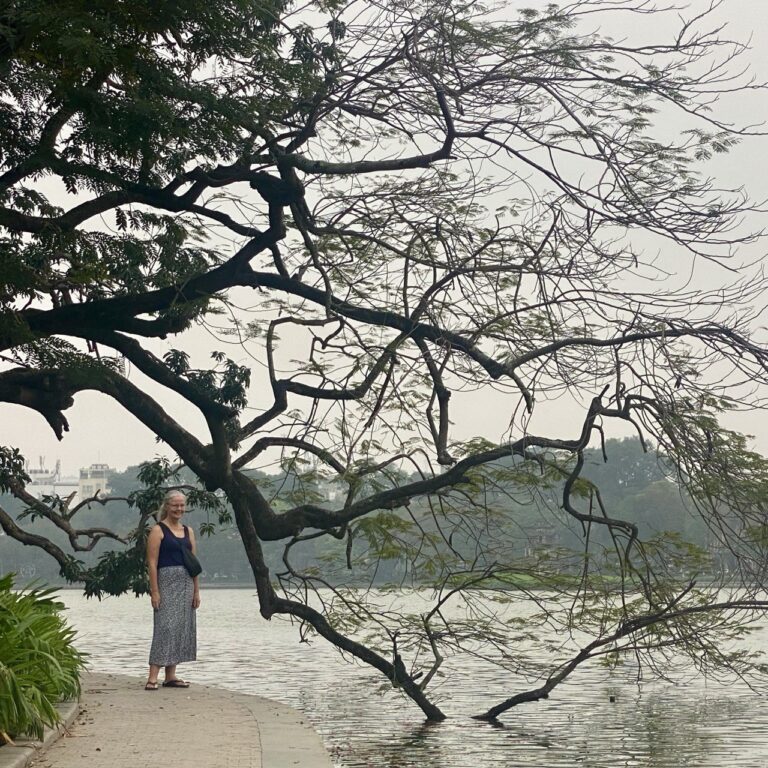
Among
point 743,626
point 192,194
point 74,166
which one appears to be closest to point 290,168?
point 192,194

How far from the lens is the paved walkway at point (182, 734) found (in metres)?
9.42

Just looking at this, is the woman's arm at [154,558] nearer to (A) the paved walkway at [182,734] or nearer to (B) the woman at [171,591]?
(B) the woman at [171,591]

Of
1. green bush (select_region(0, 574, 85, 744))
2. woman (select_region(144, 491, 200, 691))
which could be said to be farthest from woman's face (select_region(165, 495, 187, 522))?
green bush (select_region(0, 574, 85, 744))

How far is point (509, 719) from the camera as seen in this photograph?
17500 millimetres

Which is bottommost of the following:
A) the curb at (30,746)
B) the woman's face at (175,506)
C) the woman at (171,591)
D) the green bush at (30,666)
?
the curb at (30,746)

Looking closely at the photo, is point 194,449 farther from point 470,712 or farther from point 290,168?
point 470,712

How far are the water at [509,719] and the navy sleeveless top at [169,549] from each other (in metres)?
2.46

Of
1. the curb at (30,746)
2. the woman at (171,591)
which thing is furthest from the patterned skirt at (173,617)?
the curb at (30,746)

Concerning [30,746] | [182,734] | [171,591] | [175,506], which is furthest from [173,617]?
[30,746]

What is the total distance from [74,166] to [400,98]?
3.67m

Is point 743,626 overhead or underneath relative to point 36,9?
underneath

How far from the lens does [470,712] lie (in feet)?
61.2

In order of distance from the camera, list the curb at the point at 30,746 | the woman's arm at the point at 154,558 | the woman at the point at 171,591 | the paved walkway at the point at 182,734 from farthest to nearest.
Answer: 1. the woman at the point at 171,591
2. the woman's arm at the point at 154,558
3. the paved walkway at the point at 182,734
4. the curb at the point at 30,746

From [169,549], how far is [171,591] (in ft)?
1.40
